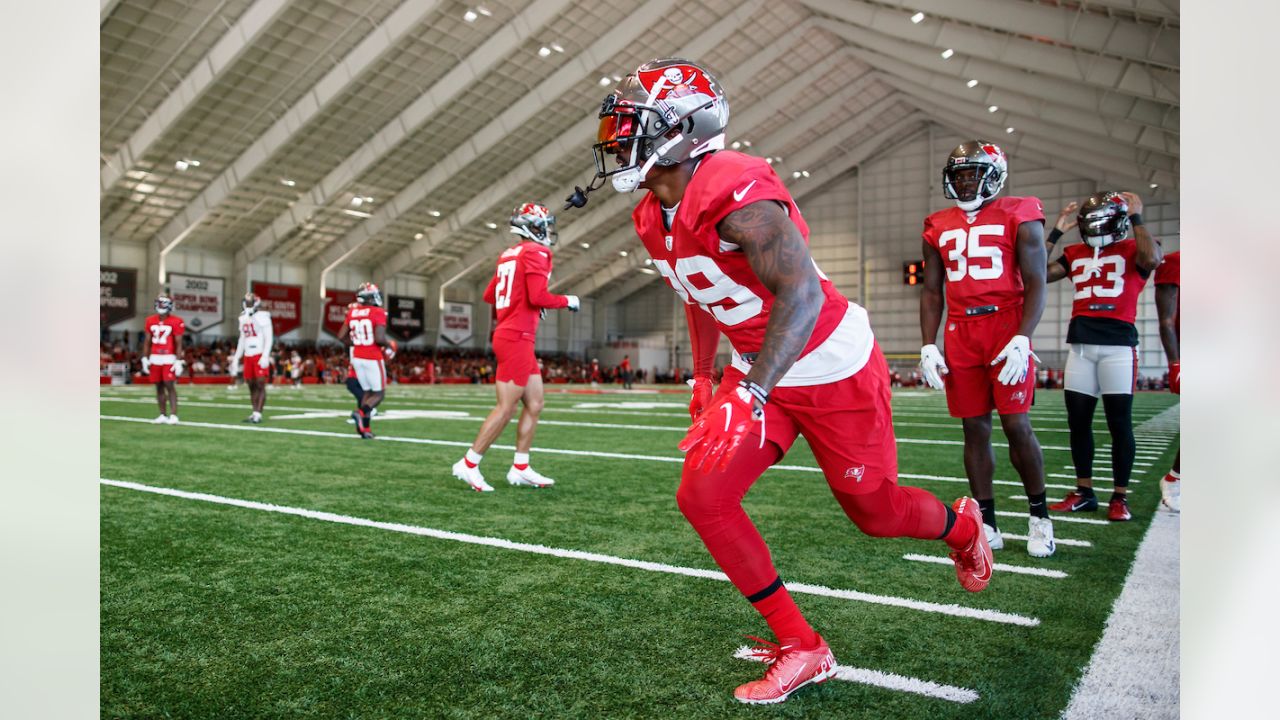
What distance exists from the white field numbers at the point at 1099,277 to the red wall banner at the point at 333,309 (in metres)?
37.4

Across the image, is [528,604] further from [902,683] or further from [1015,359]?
[1015,359]

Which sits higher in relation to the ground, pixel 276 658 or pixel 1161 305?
pixel 1161 305

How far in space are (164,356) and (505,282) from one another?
26.3 feet

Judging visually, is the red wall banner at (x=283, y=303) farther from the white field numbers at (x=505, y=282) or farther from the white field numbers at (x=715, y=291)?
the white field numbers at (x=715, y=291)

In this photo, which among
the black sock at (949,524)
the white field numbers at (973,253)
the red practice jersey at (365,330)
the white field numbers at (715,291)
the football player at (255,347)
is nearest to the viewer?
the white field numbers at (715,291)

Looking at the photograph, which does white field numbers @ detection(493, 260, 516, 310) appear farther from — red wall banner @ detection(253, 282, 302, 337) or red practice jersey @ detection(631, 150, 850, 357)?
red wall banner @ detection(253, 282, 302, 337)

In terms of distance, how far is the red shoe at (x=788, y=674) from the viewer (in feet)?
7.63

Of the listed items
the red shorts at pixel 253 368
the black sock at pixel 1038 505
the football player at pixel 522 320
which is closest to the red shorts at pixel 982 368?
the black sock at pixel 1038 505

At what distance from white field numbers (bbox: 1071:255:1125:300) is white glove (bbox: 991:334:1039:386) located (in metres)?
1.51

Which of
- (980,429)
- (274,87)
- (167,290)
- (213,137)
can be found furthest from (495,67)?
(980,429)

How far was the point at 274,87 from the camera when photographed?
82.5 ft

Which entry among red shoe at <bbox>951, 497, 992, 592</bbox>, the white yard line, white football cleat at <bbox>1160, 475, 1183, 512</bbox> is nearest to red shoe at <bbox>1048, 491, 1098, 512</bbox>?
white football cleat at <bbox>1160, 475, 1183, 512</bbox>
